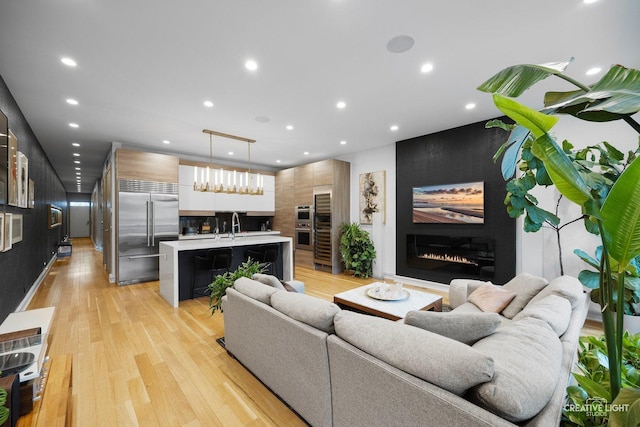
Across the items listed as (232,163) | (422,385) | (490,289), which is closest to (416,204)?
(490,289)

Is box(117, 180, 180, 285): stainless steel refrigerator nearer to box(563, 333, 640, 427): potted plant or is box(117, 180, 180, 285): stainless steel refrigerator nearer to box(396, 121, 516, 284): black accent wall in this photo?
box(396, 121, 516, 284): black accent wall

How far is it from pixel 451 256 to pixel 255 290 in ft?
12.2

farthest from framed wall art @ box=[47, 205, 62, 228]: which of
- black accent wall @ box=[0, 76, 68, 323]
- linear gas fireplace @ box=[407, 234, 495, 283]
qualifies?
linear gas fireplace @ box=[407, 234, 495, 283]

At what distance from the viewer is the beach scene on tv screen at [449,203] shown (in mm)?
4258

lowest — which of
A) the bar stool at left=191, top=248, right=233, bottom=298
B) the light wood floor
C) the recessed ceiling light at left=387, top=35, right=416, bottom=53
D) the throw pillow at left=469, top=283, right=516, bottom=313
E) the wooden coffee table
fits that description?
the light wood floor

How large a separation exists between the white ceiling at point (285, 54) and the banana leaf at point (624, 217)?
1.79 m

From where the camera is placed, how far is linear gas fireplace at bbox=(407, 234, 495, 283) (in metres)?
4.19

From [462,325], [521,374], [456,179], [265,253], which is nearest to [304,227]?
[265,253]

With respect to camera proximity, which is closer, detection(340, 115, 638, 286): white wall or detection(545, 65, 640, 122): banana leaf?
detection(545, 65, 640, 122): banana leaf

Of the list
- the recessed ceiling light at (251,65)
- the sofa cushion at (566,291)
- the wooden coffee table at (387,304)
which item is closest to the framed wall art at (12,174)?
the recessed ceiling light at (251,65)

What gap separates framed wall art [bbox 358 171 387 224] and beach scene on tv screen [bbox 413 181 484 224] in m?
0.80

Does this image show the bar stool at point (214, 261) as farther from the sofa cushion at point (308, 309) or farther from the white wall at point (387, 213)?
the white wall at point (387, 213)

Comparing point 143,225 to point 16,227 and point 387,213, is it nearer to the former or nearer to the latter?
point 16,227

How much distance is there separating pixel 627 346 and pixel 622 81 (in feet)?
3.88
